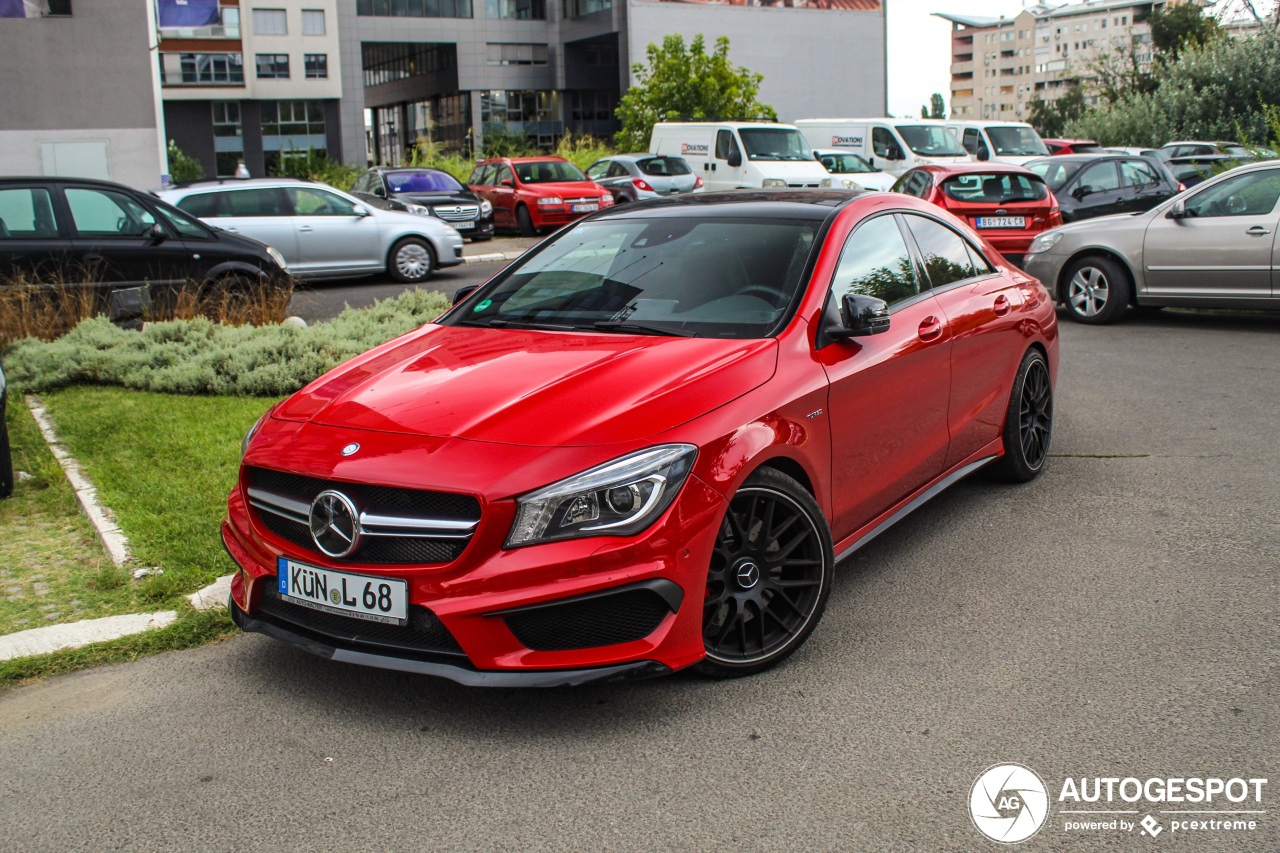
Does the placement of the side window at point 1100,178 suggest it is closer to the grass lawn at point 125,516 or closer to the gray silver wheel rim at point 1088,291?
the gray silver wheel rim at point 1088,291

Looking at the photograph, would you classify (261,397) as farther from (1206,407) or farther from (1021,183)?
(1021,183)

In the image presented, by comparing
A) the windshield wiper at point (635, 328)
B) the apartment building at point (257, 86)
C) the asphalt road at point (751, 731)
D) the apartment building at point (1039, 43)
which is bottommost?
the asphalt road at point (751, 731)

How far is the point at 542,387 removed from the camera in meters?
4.08

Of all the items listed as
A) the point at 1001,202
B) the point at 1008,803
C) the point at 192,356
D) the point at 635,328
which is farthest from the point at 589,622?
the point at 1001,202

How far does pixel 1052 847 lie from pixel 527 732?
154 cm

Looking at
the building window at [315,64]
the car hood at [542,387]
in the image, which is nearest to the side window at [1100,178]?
the car hood at [542,387]

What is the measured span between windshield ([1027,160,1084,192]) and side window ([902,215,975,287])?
1395cm

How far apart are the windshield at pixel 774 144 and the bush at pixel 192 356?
56.9 ft

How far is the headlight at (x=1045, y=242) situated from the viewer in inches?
496

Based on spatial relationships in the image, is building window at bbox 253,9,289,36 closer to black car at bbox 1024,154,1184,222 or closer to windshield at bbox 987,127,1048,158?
windshield at bbox 987,127,1048,158

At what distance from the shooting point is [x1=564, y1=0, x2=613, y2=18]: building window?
76438 mm

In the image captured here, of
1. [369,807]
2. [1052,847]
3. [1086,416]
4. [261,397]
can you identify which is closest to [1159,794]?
[1052,847]

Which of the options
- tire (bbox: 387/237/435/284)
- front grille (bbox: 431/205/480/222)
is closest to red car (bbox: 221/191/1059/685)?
tire (bbox: 387/237/435/284)

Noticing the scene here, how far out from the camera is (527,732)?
375 centimetres
